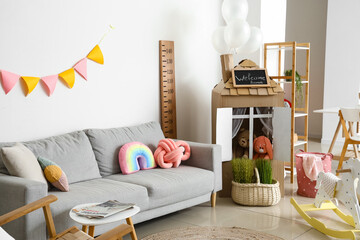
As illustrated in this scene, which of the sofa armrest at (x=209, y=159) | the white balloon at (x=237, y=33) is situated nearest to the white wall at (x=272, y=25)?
the white balloon at (x=237, y=33)

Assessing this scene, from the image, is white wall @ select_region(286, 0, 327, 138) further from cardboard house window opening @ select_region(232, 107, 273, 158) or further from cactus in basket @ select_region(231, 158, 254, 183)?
cactus in basket @ select_region(231, 158, 254, 183)

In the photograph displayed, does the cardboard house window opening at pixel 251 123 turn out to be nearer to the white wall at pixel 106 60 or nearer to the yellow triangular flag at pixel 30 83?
the white wall at pixel 106 60

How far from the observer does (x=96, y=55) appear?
12.2 ft

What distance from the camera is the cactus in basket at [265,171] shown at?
390 centimetres

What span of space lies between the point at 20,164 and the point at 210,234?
143 cm

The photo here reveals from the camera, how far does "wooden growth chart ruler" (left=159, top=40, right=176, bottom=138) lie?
4.30 metres

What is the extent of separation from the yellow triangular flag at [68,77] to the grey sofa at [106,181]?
1.32ft

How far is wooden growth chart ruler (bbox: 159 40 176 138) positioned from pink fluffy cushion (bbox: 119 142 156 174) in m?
0.68

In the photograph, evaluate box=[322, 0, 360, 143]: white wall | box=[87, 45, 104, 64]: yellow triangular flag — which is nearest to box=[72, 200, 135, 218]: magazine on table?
box=[87, 45, 104, 64]: yellow triangular flag

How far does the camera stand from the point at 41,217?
261 centimetres

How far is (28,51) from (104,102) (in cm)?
82

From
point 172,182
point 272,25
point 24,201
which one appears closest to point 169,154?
point 172,182

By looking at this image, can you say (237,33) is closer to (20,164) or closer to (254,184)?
(254,184)

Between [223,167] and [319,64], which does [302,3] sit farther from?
[223,167]
